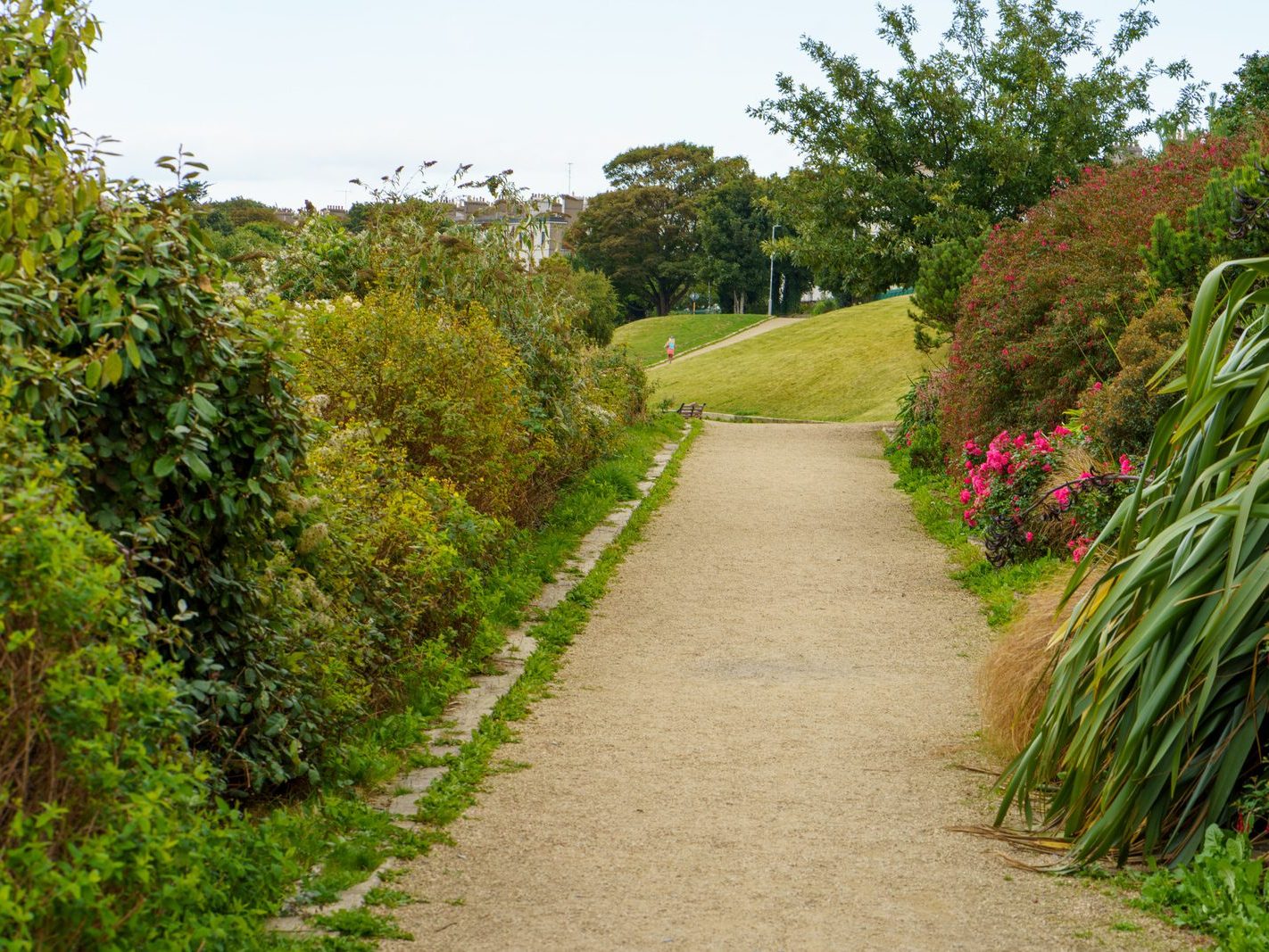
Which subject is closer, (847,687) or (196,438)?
(196,438)

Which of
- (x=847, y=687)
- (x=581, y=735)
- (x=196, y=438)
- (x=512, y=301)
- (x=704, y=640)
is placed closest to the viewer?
(x=196, y=438)

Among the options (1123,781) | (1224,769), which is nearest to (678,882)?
(1123,781)

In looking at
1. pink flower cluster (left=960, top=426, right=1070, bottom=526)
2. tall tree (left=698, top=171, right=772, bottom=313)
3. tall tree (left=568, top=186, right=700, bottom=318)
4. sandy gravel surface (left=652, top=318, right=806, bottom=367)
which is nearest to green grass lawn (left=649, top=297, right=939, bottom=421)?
sandy gravel surface (left=652, top=318, right=806, bottom=367)

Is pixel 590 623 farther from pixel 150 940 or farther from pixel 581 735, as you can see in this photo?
pixel 150 940

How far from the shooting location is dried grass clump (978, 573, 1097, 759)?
5633 millimetres

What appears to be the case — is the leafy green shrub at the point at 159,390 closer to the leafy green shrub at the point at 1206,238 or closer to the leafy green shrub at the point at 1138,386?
the leafy green shrub at the point at 1138,386

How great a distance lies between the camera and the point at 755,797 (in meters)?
5.47

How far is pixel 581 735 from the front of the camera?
6379 millimetres

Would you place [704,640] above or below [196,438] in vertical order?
below

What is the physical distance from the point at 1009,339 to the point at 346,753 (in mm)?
9200

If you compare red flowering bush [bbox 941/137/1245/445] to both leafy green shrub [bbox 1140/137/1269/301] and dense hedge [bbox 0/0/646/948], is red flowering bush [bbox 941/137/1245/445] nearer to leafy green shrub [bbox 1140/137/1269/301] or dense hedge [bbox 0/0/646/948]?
leafy green shrub [bbox 1140/137/1269/301]

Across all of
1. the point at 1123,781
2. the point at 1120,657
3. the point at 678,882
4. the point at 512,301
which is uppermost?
the point at 512,301

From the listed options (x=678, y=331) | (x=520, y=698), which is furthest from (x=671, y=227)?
(x=520, y=698)

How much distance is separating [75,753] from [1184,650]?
10.9ft
